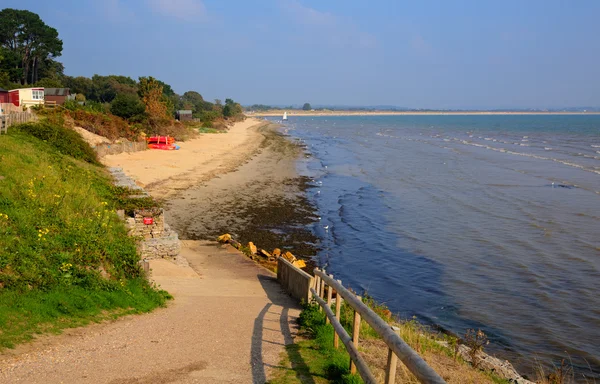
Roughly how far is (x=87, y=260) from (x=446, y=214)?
20.5 meters

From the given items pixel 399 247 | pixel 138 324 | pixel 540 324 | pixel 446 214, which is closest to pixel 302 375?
pixel 138 324

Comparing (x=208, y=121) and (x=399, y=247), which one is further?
(x=208, y=121)

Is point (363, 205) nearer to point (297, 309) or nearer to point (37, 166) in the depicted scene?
point (37, 166)

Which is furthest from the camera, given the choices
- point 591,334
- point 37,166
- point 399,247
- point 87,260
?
point 399,247

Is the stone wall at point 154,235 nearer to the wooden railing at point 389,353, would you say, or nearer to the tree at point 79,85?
the wooden railing at point 389,353

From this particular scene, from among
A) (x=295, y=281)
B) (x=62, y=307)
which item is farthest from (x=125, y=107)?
(x=62, y=307)

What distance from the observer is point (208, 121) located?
90.2 meters

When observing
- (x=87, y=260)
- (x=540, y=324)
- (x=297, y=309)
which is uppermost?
(x=87, y=260)

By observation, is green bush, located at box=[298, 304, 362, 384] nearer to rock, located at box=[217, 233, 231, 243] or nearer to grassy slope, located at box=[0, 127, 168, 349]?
grassy slope, located at box=[0, 127, 168, 349]

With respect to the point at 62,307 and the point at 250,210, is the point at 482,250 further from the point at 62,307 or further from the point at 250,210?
the point at 62,307

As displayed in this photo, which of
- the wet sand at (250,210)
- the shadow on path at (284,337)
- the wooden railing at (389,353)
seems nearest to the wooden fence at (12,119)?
the wet sand at (250,210)

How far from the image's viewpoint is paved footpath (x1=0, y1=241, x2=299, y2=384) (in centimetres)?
637

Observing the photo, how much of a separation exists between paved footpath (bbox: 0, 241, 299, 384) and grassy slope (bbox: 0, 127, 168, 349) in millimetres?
463

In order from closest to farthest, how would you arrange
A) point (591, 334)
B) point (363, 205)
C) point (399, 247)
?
point (591, 334) < point (399, 247) < point (363, 205)
